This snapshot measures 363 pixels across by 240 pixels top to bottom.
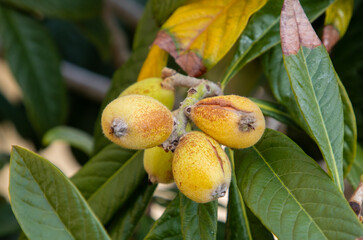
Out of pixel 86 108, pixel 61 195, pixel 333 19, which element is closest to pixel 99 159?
pixel 61 195

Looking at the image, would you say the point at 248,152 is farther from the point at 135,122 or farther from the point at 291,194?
the point at 135,122

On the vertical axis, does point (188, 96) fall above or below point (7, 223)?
above

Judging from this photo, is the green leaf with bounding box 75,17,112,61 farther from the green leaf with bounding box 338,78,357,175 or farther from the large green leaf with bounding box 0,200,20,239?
the green leaf with bounding box 338,78,357,175

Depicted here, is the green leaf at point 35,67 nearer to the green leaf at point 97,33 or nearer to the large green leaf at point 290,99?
the green leaf at point 97,33

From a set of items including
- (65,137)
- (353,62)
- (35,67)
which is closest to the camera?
(353,62)

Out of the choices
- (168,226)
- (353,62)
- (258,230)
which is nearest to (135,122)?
(168,226)

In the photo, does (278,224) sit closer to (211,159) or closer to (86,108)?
(211,159)
